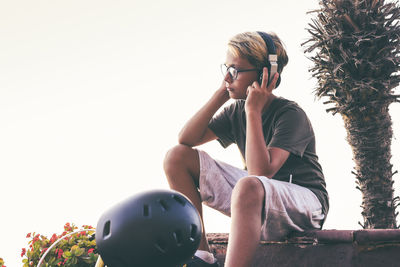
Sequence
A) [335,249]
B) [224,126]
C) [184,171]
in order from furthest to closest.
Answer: [224,126] → [184,171] → [335,249]

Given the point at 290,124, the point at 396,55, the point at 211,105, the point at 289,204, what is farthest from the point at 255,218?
the point at 396,55

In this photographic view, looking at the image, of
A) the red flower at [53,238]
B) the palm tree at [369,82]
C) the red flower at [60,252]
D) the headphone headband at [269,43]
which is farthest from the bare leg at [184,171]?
the palm tree at [369,82]

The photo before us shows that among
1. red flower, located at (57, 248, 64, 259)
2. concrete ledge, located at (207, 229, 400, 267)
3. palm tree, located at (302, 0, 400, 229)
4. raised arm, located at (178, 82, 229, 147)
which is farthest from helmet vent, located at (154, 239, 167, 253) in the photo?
palm tree, located at (302, 0, 400, 229)

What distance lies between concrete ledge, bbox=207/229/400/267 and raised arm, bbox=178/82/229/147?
943 millimetres

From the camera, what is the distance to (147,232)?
1.58 meters

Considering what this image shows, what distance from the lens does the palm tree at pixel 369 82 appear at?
18.6ft

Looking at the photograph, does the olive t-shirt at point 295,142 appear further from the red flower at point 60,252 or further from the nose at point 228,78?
the red flower at point 60,252

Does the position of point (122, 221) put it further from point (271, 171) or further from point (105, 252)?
point (271, 171)

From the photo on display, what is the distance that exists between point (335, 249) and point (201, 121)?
1.37 m

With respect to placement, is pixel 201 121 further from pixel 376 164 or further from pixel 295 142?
pixel 376 164

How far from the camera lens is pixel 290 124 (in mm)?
3193

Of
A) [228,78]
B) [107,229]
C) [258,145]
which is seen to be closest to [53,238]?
[228,78]

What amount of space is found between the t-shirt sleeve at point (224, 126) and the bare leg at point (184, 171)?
1.60 ft

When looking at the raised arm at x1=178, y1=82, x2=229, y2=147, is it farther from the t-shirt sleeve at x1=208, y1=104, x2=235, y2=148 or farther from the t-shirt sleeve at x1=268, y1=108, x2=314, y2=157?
the t-shirt sleeve at x1=268, y1=108, x2=314, y2=157
